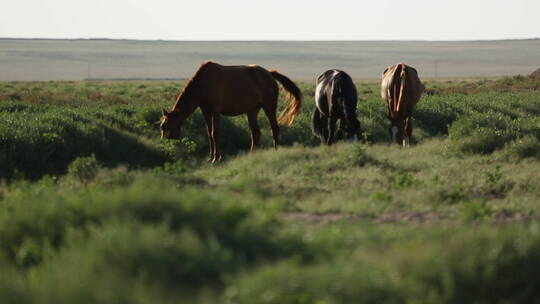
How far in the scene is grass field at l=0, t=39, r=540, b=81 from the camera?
102m

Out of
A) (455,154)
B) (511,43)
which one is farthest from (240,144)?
(511,43)

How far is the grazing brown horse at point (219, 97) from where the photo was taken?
1533cm

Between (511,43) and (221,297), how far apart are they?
174553mm

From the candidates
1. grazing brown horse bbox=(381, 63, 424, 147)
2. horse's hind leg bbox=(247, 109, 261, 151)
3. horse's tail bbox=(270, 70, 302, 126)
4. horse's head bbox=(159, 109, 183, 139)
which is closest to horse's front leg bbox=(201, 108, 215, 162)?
horse's head bbox=(159, 109, 183, 139)

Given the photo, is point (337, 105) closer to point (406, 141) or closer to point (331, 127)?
point (331, 127)

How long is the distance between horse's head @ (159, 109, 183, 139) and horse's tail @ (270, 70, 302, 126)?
2423mm

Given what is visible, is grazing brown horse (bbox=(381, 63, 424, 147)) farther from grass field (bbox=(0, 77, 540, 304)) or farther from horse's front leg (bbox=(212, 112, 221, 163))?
horse's front leg (bbox=(212, 112, 221, 163))

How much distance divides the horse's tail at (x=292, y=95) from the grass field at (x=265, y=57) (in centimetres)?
7265

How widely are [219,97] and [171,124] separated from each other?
3.25ft

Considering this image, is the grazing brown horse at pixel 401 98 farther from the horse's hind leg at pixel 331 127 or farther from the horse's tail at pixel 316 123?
the horse's tail at pixel 316 123

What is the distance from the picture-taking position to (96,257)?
639 centimetres

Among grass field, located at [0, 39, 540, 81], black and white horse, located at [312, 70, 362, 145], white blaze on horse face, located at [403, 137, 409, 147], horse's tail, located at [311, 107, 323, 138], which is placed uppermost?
black and white horse, located at [312, 70, 362, 145]

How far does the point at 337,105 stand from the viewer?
627 inches

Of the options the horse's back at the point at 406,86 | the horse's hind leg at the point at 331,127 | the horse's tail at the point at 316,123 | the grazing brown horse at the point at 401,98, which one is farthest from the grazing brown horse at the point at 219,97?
the horse's back at the point at 406,86
